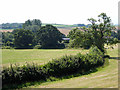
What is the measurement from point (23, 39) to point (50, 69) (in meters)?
58.0

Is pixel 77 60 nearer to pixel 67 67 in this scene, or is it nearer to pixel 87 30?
pixel 67 67

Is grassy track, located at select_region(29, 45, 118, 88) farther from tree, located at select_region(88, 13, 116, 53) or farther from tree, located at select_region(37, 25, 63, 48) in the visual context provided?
tree, located at select_region(37, 25, 63, 48)

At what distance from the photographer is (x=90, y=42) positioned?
36.7m

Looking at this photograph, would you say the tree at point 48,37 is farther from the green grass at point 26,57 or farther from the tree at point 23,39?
the green grass at point 26,57

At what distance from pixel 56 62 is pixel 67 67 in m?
1.61

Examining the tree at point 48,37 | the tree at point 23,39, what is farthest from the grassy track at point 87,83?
the tree at point 23,39

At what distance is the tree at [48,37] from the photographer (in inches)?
2878

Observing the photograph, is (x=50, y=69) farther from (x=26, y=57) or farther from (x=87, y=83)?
(x=26, y=57)

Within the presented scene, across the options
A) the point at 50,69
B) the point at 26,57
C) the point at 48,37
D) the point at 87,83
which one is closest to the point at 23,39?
the point at 48,37

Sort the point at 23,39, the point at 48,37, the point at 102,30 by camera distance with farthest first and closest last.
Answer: the point at 48,37
the point at 23,39
the point at 102,30

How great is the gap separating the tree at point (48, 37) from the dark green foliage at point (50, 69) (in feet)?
163

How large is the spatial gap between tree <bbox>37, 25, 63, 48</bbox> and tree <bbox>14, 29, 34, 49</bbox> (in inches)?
175

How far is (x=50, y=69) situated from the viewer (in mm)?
17938

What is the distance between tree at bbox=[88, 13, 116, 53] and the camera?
36.2 meters
